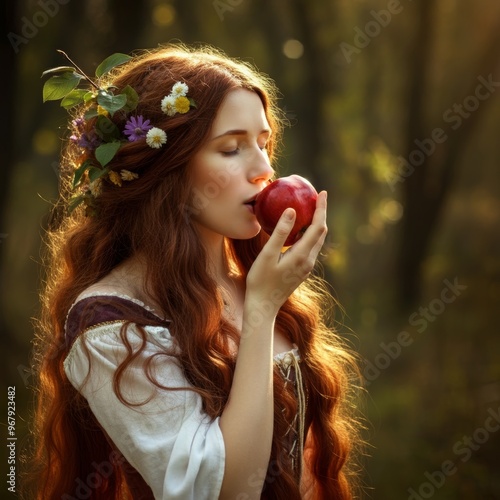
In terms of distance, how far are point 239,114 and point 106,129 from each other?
0.39m

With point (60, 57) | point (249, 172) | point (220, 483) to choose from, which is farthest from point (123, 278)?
point (60, 57)

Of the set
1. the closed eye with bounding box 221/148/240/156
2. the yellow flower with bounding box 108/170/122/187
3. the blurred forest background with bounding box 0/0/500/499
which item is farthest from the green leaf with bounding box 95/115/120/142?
the blurred forest background with bounding box 0/0/500/499

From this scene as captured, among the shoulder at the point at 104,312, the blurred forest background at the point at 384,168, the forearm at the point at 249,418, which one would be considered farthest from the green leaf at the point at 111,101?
the blurred forest background at the point at 384,168

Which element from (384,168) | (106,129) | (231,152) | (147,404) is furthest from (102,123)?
(384,168)

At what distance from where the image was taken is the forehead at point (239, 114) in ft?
7.36

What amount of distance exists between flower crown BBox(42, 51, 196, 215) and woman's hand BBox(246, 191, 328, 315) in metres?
0.42

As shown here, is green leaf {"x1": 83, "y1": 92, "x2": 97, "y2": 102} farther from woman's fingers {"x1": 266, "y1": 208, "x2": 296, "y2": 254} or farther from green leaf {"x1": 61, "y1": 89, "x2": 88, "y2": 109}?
woman's fingers {"x1": 266, "y1": 208, "x2": 296, "y2": 254}

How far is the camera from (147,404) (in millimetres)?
1958

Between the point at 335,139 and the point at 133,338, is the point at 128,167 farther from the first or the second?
the point at 335,139

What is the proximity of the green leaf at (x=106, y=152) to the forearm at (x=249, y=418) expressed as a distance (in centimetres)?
63

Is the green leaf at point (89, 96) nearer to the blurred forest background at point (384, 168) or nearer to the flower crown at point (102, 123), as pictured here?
the flower crown at point (102, 123)

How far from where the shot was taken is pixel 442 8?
704cm

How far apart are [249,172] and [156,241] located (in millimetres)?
331

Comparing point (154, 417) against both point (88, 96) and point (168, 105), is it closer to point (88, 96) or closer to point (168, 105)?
point (168, 105)
